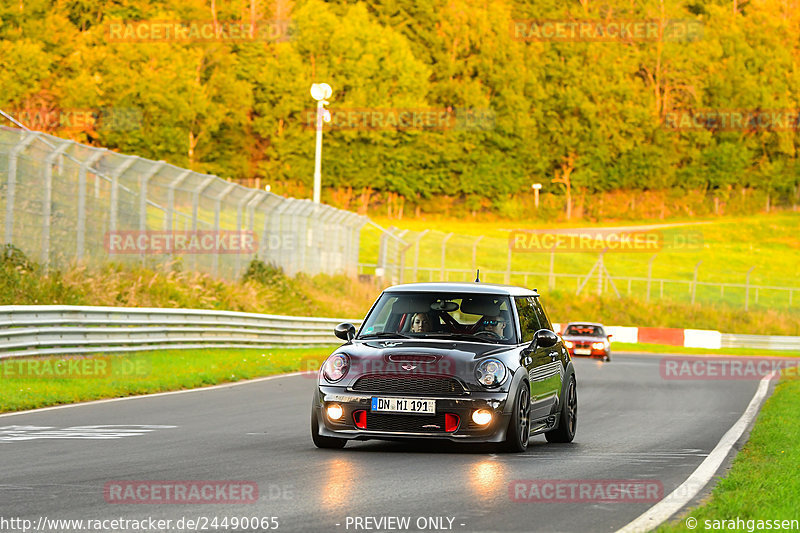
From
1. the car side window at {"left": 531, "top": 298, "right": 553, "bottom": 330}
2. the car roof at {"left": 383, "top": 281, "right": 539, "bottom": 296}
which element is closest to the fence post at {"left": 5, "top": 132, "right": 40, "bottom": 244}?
the car roof at {"left": 383, "top": 281, "right": 539, "bottom": 296}

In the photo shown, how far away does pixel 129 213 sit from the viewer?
2691 centimetres

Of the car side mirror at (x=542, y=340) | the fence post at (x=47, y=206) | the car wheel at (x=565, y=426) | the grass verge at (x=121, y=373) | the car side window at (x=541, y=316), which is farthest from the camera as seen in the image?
the fence post at (x=47, y=206)

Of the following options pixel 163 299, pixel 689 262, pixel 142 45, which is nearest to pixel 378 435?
pixel 163 299

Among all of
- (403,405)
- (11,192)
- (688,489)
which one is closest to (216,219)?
(11,192)

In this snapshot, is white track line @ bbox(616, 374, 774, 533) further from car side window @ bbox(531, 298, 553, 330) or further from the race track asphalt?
car side window @ bbox(531, 298, 553, 330)

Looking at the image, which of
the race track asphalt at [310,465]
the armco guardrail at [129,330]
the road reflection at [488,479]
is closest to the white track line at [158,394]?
the race track asphalt at [310,465]

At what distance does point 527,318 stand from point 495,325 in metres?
0.67

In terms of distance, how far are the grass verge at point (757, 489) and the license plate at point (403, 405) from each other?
8.29ft

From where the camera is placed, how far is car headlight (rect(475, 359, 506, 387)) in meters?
11.1

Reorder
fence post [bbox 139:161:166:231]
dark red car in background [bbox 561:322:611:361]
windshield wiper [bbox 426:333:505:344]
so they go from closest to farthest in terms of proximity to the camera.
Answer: windshield wiper [bbox 426:333:505:344]
fence post [bbox 139:161:166:231]
dark red car in background [bbox 561:322:611:361]

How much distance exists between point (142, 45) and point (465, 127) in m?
32.0

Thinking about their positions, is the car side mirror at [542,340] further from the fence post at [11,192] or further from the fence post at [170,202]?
the fence post at [170,202]

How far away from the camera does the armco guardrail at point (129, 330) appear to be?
1909cm

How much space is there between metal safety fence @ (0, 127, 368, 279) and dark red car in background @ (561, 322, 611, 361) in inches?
339
